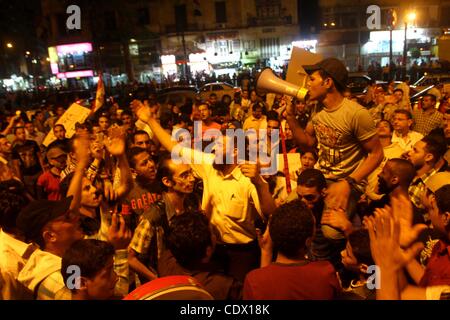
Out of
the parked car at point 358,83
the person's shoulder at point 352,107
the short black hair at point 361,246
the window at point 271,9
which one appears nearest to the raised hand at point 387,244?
the short black hair at point 361,246

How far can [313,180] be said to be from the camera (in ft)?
11.8

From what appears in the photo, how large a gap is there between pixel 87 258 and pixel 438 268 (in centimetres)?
199

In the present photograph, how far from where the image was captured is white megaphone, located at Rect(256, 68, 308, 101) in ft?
12.8

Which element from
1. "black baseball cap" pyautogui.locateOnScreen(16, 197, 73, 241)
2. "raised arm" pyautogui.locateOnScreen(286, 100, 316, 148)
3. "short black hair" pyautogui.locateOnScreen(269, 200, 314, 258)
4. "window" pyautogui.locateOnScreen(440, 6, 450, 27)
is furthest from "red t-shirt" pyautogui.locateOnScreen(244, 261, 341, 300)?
"window" pyautogui.locateOnScreen(440, 6, 450, 27)

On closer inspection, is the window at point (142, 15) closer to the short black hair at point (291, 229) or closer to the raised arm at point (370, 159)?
the raised arm at point (370, 159)

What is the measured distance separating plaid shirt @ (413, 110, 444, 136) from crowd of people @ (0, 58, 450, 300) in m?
2.26

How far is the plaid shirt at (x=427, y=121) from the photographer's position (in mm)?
7434

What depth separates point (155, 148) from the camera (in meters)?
6.27

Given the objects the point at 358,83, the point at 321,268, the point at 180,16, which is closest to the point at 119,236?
the point at 321,268

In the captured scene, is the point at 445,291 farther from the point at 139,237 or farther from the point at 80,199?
the point at 80,199

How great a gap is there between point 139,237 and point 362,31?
1454 inches

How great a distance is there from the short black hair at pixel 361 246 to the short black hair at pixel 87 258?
1.58m

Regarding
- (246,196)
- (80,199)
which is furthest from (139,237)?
(246,196)

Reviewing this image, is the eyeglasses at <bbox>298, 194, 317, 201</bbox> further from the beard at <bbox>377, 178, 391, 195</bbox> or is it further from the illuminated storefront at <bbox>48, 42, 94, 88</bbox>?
the illuminated storefront at <bbox>48, 42, 94, 88</bbox>
